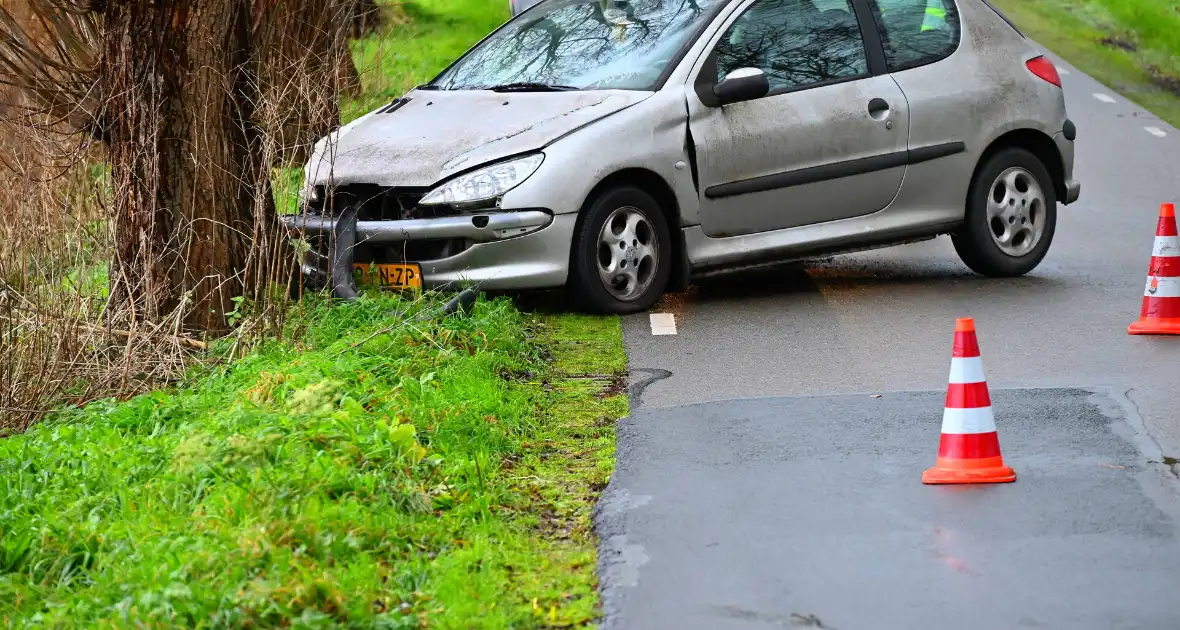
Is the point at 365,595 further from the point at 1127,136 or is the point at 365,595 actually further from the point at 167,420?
the point at 1127,136

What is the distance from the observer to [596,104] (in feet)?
29.9

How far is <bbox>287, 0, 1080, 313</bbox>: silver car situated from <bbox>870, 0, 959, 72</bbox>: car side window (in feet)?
0.04

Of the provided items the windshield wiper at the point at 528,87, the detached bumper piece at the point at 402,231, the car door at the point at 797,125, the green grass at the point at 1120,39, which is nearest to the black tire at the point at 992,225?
the car door at the point at 797,125

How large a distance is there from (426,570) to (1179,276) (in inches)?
201

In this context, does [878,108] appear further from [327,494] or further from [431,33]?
[431,33]

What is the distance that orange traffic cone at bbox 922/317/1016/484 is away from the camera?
5.82 meters

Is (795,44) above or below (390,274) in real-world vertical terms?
above

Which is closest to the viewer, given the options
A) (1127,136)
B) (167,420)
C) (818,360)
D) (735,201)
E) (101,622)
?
(101,622)

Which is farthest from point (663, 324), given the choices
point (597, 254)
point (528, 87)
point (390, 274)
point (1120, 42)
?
point (1120, 42)

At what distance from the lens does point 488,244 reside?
28.7 feet

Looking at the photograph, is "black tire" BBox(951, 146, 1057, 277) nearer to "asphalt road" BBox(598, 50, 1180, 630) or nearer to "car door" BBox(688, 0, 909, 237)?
"asphalt road" BBox(598, 50, 1180, 630)

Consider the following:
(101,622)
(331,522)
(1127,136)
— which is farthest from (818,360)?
(1127,136)

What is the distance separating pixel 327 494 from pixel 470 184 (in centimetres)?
353

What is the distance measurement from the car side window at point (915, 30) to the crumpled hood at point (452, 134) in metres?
1.72
